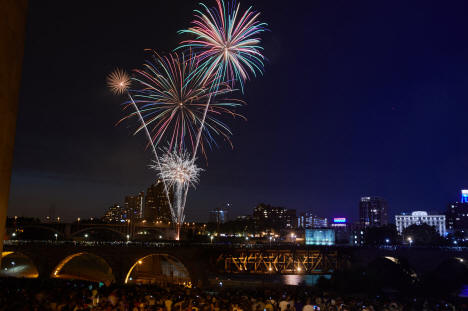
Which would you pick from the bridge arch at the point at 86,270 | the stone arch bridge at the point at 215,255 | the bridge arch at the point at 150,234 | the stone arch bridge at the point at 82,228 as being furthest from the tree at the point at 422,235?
the bridge arch at the point at 86,270

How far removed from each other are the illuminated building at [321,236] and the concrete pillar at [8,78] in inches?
4863

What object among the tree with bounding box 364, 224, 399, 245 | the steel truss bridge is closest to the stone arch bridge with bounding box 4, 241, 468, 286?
the steel truss bridge

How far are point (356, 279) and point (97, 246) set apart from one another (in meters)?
42.7

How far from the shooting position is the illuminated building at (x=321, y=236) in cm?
12675

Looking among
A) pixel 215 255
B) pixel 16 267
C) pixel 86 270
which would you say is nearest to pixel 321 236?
pixel 215 255

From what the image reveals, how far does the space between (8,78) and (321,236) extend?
12568cm

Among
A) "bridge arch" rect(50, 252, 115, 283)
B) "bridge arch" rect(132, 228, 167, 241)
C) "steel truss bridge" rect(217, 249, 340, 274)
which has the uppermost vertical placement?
"bridge arch" rect(132, 228, 167, 241)

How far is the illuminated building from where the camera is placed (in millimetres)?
126750

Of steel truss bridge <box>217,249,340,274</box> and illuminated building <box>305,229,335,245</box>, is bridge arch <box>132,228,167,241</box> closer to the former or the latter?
illuminated building <box>305,229,335,245</box>

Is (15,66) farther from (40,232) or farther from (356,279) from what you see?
(40,232)

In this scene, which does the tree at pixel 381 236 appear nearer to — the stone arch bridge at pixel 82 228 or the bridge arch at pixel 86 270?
the stone arch bridge at pixel 82 228

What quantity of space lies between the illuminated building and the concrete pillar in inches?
4863

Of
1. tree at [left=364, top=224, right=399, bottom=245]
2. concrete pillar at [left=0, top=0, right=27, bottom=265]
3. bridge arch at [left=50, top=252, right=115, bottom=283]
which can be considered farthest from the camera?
tree at [left=364, top=224, right=399, bottom=245]

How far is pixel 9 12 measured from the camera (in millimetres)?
10383
